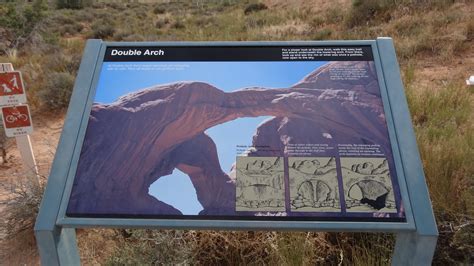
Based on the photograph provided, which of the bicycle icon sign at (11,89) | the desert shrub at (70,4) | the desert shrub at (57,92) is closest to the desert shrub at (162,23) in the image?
the desert shrub at (70,4)

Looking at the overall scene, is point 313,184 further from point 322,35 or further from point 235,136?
point 322,35

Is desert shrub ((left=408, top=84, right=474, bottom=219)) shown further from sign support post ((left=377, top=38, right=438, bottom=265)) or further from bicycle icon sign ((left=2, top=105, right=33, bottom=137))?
bicycle icon sign ((left=2, top=105, right=33, bottom=137))

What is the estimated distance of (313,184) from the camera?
1.96 metres

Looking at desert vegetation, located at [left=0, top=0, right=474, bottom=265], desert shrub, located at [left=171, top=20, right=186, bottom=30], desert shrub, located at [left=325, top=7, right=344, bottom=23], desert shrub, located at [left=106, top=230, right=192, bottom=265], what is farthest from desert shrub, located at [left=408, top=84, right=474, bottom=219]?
desert shrub, located at [left=171, top=20, right=186, bottom=30]

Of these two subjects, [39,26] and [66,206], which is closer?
[66,206]

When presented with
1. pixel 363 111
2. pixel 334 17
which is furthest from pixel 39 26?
pixel 363 111

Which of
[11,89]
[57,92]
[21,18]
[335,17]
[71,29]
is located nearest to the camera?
[11,89]

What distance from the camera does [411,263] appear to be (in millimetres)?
1914

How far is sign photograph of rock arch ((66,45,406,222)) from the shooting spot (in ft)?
6.40

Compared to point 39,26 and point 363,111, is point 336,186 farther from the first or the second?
point 39,26

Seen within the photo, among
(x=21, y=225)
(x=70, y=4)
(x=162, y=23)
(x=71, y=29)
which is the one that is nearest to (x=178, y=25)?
(x=162, y=23)

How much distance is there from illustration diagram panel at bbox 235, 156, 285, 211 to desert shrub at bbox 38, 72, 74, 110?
5.85 m

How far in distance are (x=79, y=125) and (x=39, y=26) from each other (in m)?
14.1

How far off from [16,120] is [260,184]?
317 centimetres
